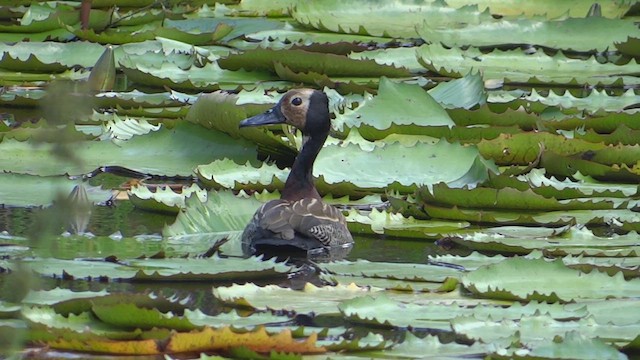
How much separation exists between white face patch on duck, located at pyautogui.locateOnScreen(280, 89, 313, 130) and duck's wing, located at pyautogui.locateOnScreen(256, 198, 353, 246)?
0.46 meters

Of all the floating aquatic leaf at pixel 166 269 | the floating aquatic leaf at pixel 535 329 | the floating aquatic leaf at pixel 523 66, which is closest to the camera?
the floating aquatic leaf at pixel 535 329

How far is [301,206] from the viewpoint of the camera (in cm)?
448

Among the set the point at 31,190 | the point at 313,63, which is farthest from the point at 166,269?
the point at 313,63

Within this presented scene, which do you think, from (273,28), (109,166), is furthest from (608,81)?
(109,166)

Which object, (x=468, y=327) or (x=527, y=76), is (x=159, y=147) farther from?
(x=468, y=327)

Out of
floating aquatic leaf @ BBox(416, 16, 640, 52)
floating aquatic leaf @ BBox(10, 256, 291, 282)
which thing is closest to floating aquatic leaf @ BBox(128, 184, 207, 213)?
floating aquatic leaf @ BBox(10, 256, 291, 282)

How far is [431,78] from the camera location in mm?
6223

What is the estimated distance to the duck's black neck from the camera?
459cm

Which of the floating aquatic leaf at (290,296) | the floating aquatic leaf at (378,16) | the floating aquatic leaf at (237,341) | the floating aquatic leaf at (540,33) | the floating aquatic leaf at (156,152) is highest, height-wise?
the floating aquatic leaf at (378,16)

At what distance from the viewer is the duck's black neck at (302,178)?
15.1ft

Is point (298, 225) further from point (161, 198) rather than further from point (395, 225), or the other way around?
point (161, 198)

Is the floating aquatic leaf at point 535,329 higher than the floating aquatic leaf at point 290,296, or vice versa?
the floating aquatic leaf at point 290,296

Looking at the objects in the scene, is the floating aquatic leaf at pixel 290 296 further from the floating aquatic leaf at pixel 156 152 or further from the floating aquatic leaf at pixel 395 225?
the floating aquatic leaf at pixel 156 152

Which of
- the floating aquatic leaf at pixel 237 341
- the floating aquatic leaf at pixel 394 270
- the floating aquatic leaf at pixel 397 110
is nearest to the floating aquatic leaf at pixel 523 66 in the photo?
the floating aquatic leaf at pixel 397 110
